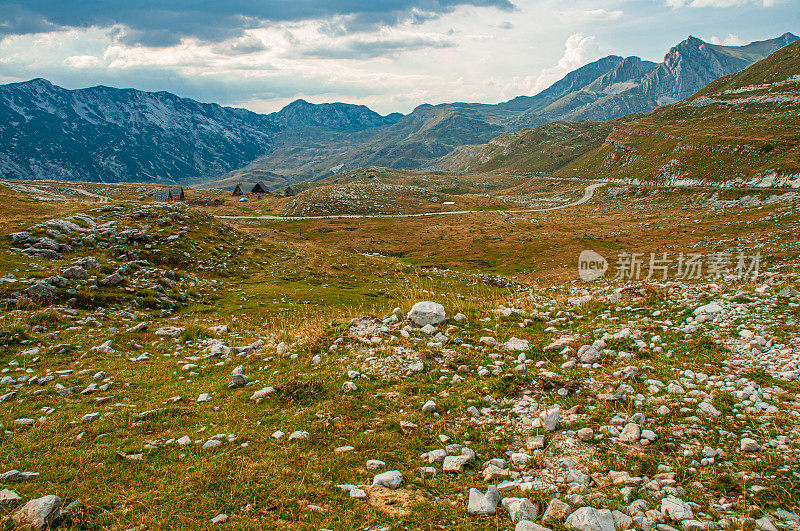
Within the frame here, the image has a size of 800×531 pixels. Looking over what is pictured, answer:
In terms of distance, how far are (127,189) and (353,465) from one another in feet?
609

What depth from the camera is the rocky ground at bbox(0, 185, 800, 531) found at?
17.3ft

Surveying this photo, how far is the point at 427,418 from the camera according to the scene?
7703 millimetres

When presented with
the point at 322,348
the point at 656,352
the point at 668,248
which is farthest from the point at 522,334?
the point at 668,248

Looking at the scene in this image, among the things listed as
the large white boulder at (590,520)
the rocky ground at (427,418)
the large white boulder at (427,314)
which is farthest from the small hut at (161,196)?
the large white boulder at (590,520)

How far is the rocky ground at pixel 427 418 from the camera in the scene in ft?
17.3

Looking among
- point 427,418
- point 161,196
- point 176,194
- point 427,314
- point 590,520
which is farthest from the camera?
point 176,194

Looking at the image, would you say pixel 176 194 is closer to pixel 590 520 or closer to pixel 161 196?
pixel 161 196

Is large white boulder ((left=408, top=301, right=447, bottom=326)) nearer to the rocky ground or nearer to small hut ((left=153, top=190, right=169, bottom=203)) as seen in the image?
the rocky ground

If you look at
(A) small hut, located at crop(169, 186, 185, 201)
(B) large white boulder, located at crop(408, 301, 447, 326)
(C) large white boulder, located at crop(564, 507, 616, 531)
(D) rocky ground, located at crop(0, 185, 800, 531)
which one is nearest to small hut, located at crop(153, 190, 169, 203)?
(A) small hut, located at crop(169, 186, 185, 201)

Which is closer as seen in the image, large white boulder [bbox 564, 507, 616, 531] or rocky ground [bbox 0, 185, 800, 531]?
large white boulder [bbox 564, 507, 616, 531]

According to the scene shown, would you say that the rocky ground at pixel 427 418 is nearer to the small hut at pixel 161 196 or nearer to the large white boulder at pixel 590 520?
Result: the large white boulder at pixel 590 520

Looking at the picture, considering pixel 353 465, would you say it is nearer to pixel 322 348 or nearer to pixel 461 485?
pixel 461 485

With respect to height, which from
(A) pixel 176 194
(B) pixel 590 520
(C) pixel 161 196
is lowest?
(C) pixel 161 196

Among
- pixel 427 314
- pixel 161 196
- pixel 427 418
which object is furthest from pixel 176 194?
pixel 427 418
